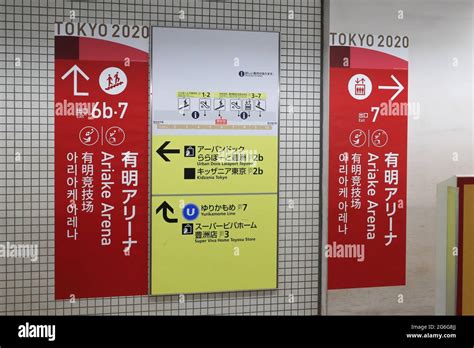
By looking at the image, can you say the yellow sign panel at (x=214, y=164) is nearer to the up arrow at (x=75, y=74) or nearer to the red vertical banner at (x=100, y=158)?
the red vertical banner at (x=100, y=158)

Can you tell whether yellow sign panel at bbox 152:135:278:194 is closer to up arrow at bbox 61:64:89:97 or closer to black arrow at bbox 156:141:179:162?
black arrow at bbox 156:141:179:162

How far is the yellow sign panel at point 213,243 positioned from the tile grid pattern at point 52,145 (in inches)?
3.6

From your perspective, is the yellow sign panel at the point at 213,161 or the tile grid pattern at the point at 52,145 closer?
the tile grid pattern at the point at 52,145

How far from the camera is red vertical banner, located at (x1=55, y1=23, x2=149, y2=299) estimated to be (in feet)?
11.3

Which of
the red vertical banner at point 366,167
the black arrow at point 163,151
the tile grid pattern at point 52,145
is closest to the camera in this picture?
the tile grid pattern at point 52,145

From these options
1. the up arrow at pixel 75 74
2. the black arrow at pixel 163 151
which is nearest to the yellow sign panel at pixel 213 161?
the black arrow at pixel 163 151

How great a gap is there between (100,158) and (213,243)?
37.7 inches

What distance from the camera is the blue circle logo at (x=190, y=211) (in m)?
3.61

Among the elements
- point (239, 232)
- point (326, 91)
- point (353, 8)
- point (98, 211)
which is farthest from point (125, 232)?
point (353, 8)

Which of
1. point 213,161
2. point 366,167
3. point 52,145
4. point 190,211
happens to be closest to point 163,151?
point 213,161

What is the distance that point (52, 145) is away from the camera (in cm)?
343

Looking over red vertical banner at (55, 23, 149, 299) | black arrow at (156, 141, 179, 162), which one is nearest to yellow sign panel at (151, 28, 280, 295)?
black arrow at (156, 141, 179, 162)

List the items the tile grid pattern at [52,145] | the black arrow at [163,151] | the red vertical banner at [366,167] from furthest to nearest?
1. the red vertical banner at [366,167]
2. the black arrow at [163,151]
3. the tile grid pattern at [52,145]

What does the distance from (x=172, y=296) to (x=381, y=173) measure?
174cm
